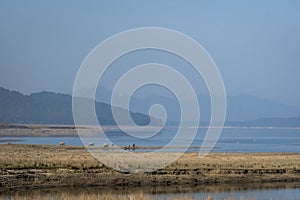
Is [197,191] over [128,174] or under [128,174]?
under

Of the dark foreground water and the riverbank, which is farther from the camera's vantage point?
the riverbank

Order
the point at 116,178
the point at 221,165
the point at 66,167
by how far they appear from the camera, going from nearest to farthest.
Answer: the point at 116,178 < the point at 66,167 < the point at 221,165

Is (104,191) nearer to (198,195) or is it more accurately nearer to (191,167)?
(198,195)

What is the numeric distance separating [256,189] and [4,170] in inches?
590

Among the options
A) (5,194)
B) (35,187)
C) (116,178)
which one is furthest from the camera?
(116,178)

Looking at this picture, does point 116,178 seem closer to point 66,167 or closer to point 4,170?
point 66,167

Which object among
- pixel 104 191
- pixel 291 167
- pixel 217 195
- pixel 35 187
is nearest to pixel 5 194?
pixel 35 187

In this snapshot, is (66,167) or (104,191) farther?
(66,167)

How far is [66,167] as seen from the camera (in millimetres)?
38062

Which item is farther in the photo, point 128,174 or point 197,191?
point 128,174

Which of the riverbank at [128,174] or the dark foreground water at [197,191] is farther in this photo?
the riverbank at [128,174]

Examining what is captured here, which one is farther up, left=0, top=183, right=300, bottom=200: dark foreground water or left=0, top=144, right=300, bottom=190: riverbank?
left=0, top=144, right=300, bottom=190: riverbank

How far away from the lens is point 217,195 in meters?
29.7

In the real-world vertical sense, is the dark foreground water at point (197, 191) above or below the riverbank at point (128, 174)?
below
